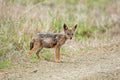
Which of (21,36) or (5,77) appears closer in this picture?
(5,77)

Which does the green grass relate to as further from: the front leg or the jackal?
the front leg

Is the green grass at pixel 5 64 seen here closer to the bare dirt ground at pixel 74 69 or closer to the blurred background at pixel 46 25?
the blurred background at pixel 46 25

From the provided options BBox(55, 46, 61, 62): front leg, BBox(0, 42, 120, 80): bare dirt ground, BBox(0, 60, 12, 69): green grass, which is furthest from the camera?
BBox(55, 46, 61, 62): front leg

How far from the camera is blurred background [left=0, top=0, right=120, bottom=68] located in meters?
11.3

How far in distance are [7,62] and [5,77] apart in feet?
2.67

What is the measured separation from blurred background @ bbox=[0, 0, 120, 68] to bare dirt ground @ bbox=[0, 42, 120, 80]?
1.25 ft

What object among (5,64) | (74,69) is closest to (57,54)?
(74,69)

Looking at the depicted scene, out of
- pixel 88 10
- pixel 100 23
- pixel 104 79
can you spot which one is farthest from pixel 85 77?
pixel 88 10

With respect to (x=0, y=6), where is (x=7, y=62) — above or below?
below

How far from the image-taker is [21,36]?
1203 cm

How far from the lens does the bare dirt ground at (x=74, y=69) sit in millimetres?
9705

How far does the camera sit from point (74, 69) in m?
10.4

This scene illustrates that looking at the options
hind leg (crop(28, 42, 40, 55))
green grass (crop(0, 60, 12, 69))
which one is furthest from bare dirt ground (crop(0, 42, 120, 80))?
hind leg (crop(28, 42, 40, 55))

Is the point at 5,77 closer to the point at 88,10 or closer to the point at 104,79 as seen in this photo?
the point at 104,79
